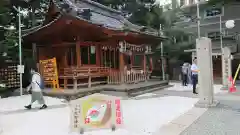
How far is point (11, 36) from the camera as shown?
13.4 metres

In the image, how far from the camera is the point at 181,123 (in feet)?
19.3

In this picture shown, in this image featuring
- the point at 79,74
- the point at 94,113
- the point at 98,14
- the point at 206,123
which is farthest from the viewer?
the point at 98,14

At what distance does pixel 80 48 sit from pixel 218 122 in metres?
8.32

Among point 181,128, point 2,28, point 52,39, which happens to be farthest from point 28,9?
point 181,128

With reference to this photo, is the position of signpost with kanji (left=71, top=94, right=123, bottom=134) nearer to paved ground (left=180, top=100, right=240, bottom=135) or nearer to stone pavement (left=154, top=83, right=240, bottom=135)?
stone pavement (left=154, top=83, right=240, bottom=135)

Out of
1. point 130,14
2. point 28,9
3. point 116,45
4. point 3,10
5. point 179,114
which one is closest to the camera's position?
point 179,114

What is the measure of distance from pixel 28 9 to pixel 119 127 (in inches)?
662

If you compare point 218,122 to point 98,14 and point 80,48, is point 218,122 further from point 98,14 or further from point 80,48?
point 98,14

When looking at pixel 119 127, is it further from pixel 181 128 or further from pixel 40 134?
pixel 40 134

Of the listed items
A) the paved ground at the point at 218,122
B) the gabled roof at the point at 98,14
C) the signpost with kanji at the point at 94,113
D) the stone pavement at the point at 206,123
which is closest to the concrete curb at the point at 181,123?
the stone pavement at the point at 206,123

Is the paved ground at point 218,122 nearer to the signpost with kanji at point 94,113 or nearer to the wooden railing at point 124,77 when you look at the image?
the signpost with kanji at point 94,113

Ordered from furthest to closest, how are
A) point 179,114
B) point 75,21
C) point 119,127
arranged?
1. point 75,21
2. point 179,114
3. point 119,127

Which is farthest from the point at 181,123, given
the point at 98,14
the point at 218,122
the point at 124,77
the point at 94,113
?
the point at 98,14

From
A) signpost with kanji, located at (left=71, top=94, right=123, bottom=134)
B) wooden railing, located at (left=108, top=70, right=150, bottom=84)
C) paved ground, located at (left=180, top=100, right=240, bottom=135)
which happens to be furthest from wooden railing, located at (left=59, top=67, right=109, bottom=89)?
paved ground, located at (left=180, top=100, right=240, bottom=135)
